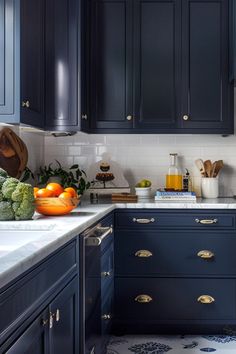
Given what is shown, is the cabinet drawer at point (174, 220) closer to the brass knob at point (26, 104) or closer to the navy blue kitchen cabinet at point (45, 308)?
the brass knob at point (26, 104)

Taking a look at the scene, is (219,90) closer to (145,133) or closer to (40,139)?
(145,133)

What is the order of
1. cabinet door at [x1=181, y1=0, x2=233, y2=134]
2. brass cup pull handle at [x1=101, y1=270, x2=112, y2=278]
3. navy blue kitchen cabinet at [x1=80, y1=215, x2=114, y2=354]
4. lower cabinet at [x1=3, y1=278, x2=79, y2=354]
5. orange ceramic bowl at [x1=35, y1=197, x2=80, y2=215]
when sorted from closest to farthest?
lower cabinet at [x1=3, y1=278, x2=79, y2=354], navy blue kitchen cabinet at [x1=80, y1=215, x2=114, y2=354], orange ceramic bowl at [x1=35, y1=197, x2=80, y2=215], brass cup pull handle at [x1=101, y1=270, x2=112, y2=278], cabinet door at [x1=181, y1=0, x2=233, y2=134]

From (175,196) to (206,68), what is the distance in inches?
36.4

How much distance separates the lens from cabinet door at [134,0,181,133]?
3.81m

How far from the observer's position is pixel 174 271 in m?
3.50

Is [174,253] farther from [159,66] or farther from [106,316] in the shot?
[159,66]

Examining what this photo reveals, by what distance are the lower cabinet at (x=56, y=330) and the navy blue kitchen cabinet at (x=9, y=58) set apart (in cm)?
93

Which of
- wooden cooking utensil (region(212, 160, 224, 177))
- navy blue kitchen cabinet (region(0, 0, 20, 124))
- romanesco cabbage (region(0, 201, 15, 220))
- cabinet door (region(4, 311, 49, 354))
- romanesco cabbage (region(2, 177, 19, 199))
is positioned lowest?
cabinet door (region(4, 311, 49, 354))

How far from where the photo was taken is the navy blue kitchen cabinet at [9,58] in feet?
8.40

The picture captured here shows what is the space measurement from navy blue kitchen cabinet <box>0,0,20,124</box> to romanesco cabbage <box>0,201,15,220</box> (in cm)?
44

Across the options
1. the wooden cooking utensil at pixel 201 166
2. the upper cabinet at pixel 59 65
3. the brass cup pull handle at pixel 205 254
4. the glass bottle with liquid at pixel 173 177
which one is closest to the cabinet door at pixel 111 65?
the upper cabinet at pixel 59 65

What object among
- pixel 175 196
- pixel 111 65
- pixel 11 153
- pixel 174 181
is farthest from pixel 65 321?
pixel 111 65

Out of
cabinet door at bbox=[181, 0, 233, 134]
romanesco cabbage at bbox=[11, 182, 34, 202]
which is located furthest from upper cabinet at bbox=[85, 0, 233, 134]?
romanesco cabbage at bbox=[11, 182, 34, 202]

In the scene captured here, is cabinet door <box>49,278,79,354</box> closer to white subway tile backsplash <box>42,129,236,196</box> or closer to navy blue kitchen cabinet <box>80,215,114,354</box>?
navy blue kitchen cabinet <box>80,215,114,354</box>
